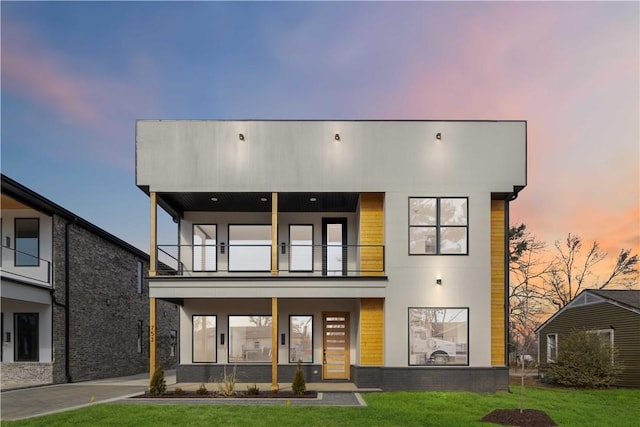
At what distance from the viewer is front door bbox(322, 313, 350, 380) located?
1766 cm

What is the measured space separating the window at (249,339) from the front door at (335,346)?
187 cm

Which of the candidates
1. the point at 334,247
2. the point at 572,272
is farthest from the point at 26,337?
the point at 572,272

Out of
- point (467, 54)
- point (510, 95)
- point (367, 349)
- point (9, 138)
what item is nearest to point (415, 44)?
point (467, 54)

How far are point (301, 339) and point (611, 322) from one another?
1153 cm

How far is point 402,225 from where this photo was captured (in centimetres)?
1603

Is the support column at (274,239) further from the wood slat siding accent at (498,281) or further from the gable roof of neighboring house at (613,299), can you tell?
the gable roof of neighboring house at (613,299)

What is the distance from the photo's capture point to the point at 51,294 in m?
18.7

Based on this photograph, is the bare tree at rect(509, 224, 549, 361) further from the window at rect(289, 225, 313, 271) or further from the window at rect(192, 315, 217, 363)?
the window at rect(192, 315, 217, 363)

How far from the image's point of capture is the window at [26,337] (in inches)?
719

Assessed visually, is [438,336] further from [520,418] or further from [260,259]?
[260,259]

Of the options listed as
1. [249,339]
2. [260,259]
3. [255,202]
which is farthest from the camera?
[260,259]

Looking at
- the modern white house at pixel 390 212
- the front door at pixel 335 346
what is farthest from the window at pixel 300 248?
the modern white house at pixel 390 212

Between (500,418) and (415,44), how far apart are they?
1399cm

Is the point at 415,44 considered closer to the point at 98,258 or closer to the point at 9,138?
the point at 98,258
